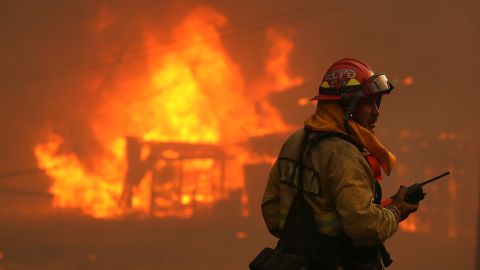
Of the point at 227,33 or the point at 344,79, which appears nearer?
the point at 344,79

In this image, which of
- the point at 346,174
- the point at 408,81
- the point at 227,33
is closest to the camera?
the point at 346,174

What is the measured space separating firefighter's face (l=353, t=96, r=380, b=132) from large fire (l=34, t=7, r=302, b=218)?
9.49 feet

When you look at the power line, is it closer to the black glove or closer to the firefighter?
the firefighter

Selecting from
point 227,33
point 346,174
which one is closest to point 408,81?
point 227,33

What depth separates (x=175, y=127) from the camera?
19.3ft

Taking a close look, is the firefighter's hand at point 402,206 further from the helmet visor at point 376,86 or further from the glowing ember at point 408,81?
the glowing ember at point 408,81

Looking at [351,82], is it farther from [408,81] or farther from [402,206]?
[408,81]

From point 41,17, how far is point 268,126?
1.88m

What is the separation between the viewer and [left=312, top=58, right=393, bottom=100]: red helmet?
3072 millimetres

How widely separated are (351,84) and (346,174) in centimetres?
40

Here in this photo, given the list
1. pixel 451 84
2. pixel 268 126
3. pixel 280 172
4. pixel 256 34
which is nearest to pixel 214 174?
pixel 268 126

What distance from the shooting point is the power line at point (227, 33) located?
5.54 meters

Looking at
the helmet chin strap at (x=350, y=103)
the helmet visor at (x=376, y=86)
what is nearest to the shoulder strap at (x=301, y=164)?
the helmet chin strap at (x=350, y=103)

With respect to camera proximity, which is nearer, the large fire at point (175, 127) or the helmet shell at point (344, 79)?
the helmet shell at point (344, 79)
